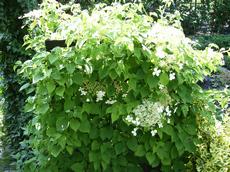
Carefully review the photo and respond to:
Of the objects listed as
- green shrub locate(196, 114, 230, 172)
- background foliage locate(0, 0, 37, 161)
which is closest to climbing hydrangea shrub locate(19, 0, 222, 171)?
green shrub locate(196, 114, 230, 172)

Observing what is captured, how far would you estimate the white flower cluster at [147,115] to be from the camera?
2684 mm

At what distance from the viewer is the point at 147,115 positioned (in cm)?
269

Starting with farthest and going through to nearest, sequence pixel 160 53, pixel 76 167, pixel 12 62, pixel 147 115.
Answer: pixel 12 62, pixel 76 167, pixel 147 115, pixel 160 53

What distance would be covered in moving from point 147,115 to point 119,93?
233 millimetres

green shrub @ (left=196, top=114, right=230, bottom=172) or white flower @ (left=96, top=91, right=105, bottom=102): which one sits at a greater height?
white flower @ (left=96, top=91, right=105, bottom=102)

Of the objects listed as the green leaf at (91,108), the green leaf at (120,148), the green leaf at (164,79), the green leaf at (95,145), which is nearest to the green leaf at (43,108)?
the green leaf at (91,108)

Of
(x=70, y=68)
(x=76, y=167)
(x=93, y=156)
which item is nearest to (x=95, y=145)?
(x=93, y=156)

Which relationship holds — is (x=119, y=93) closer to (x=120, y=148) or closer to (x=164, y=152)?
(x=120, y=148)

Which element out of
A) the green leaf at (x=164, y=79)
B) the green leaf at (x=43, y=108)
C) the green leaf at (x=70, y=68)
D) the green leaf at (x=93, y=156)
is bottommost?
the green leaf at (x=93, y=156)

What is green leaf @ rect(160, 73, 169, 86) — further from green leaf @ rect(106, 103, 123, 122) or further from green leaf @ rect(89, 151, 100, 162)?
green leaf @ rect(89, 151, 100, 162)

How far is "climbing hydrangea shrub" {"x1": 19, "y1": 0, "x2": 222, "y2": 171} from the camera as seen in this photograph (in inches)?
104

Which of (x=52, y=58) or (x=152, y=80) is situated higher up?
(x=52, y=58)

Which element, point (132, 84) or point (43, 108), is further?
point (43, 108)

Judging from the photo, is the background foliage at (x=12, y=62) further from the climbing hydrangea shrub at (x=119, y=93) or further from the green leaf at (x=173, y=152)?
the green leaf at (x=173, y=152)
